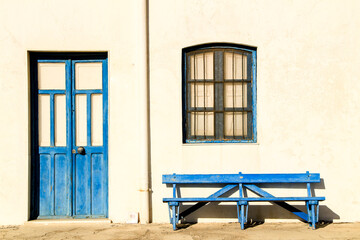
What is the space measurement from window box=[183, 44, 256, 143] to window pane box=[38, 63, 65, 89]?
185cm

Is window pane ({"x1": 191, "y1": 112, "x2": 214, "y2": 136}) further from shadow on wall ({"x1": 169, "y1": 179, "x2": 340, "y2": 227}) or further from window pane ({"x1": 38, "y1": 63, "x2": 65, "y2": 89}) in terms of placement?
window pane ({"x1": 38, "y1": 63, "x2": 65, "y2": 89})

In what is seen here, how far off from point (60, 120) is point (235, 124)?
2.59 metres

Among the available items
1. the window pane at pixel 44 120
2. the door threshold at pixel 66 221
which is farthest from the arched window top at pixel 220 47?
the door threshold at pixel 66 221

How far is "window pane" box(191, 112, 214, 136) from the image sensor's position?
7.06 meters

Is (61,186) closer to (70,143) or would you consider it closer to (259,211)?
(70,143)

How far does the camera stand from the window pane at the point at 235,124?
23.2 ft

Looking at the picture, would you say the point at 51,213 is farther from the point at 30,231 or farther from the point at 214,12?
the point at 214,12

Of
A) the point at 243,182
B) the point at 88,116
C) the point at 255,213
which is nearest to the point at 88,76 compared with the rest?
the point at 88,116

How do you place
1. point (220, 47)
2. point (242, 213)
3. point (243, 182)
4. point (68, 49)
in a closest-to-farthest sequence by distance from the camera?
point (242, 213)
point (243, 182)
point (68, 49)
point (220, 47)

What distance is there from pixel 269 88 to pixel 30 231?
154 inches

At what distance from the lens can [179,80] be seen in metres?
6.93

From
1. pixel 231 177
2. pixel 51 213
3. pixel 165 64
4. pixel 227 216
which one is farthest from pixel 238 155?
pixel 51 213

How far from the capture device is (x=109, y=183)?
272 inches

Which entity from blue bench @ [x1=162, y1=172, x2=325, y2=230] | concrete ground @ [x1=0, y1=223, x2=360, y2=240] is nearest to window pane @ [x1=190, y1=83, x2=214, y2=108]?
blue bench @ [x1=162, y1=172, x2=325, y2=230]
